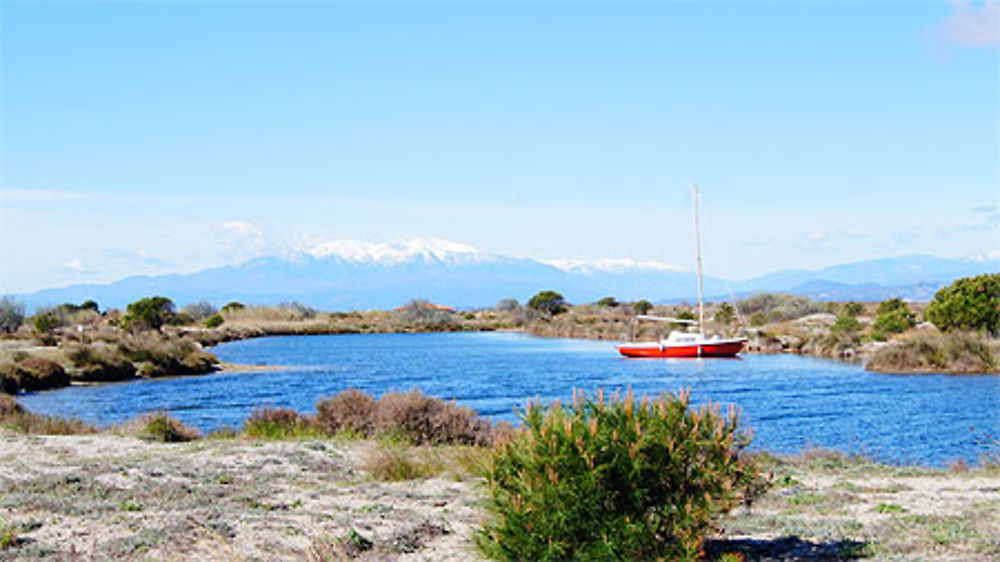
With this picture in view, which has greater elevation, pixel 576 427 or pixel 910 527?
pixel 576 427

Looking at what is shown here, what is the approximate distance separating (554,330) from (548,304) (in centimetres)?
1936

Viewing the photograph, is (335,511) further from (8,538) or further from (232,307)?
(232,307)

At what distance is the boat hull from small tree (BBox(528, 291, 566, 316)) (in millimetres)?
48314

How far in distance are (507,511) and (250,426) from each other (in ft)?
42.9

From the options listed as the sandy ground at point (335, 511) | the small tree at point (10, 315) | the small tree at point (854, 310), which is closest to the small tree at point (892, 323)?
the small tree at point (854, 310)

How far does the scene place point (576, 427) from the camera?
22.9 ft

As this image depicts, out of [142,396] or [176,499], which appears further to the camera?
[142,396]

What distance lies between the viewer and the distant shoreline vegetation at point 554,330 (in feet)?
Answer: 143

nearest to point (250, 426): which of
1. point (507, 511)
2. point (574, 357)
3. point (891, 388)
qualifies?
point (507, 511)

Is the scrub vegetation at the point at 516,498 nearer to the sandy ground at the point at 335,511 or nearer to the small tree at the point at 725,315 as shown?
the sandy ground at the point at 335,511

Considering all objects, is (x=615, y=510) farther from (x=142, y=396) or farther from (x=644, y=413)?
(x=142, y=396)

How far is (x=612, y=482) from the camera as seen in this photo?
7105 mm

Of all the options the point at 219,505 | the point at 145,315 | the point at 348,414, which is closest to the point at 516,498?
the point at 219,505

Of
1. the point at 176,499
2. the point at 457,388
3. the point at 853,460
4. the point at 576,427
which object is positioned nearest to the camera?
the point at 576,427
